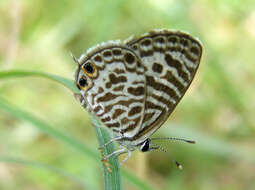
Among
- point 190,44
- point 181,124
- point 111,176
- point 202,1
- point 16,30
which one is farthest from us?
point 202,1

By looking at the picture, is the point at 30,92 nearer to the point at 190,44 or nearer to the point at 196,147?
the point at 196,147

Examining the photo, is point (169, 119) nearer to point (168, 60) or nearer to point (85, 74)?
point (168, 60)

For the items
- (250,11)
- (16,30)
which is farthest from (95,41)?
(250,11)

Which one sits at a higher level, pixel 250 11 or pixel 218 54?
pixel 250 11

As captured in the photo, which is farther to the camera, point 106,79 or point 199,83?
point 199,83

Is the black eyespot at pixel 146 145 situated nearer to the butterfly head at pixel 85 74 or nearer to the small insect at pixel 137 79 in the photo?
the small insect at pixel 137 79

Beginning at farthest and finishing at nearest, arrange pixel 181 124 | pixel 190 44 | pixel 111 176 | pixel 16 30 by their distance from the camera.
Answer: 1. pixel 181 124
2. pixel 16 30
3. pixel 190 44
4. pixel 111 176

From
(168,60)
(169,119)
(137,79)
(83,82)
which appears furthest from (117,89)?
(169,119)
